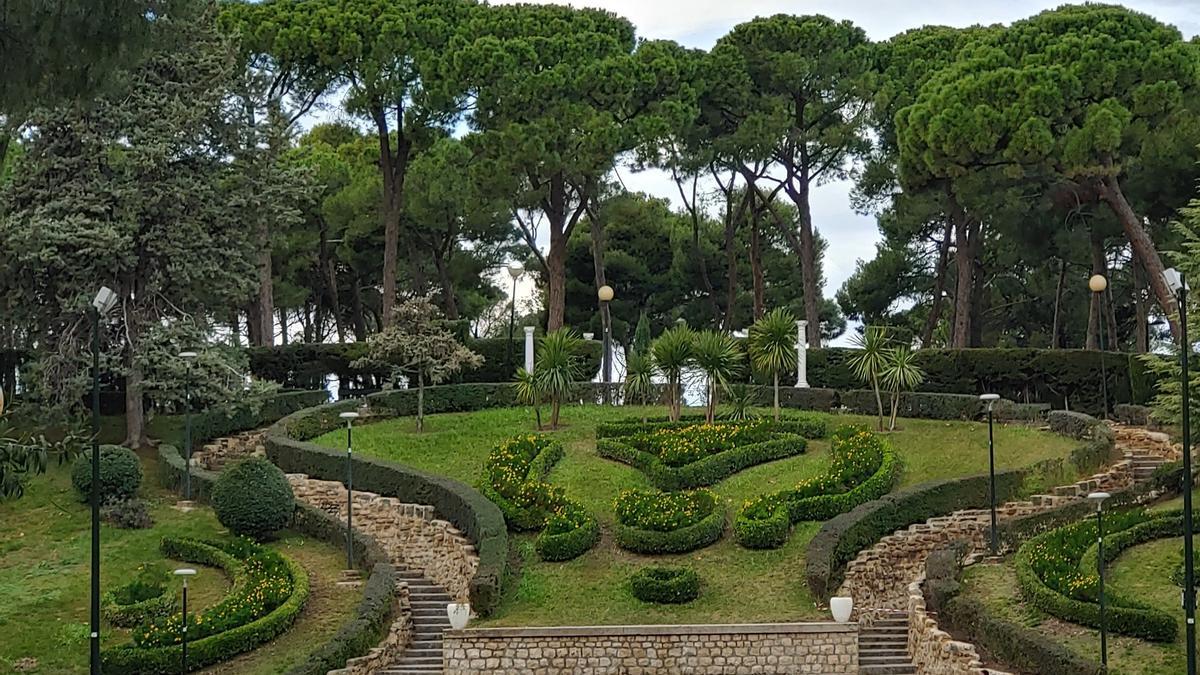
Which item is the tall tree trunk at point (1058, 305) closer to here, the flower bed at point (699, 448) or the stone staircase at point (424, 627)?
the flower bed at point (699, 448)

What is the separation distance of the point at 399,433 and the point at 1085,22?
2114 centimetres

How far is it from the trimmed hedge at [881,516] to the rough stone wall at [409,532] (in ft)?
20.3

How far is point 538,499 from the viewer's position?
1041 inches

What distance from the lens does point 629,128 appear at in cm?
4241

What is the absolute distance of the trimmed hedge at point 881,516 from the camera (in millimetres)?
23062

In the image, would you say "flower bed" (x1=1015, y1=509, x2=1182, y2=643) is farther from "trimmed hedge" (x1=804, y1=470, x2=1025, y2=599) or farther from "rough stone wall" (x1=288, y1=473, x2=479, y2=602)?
"rough stone wall" (x1=288, y1=473, x2=479, y2=602)

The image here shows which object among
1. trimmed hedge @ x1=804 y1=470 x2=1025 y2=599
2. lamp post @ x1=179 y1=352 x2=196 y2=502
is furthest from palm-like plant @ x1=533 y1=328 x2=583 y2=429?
trimmed hedge @ x1=804 y1=470 x2=1025 y2=599

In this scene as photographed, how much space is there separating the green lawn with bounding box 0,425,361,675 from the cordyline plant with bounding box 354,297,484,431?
689 cm

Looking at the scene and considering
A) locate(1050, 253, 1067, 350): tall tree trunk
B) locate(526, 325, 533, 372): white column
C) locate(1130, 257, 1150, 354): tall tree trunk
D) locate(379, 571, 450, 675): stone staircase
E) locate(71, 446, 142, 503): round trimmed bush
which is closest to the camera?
locate(379, 571, 450, 675): stone staircase

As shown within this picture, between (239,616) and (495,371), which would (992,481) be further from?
(495,371)

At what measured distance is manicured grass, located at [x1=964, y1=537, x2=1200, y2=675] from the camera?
18.2 meters

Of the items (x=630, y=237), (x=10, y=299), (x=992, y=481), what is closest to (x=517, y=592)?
(x=992, y=481)

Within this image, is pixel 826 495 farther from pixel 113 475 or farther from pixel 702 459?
pixel 113 475

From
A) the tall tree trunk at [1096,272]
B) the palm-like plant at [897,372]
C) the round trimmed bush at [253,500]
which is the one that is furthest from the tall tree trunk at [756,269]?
the round trimmed bush at [253,500]
